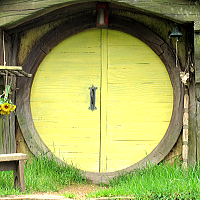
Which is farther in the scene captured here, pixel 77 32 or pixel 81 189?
pixel 77 32

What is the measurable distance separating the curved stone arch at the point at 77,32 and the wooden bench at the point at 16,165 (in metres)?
0.84

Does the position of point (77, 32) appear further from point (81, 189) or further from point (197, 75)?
point (81, 189)

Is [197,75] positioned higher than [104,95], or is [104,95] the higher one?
[197,75]

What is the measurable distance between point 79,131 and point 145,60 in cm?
143

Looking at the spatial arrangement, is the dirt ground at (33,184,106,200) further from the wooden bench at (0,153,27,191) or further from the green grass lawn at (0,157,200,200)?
the wooden bench at (0,153,27,191)

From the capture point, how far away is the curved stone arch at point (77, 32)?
4117 mm

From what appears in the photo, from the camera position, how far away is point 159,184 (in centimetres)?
330

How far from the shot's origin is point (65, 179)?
12.8 feet

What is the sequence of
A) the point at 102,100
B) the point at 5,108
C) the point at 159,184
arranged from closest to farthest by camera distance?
1. the point at 159,184
2. the point at 5,108
3. the point at 102,100

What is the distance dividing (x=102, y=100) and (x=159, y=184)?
1517 millimetres

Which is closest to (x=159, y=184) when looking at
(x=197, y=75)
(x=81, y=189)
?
(x=81, y=189)

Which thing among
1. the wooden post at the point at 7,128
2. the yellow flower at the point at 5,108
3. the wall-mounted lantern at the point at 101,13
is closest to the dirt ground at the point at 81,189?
the wooden post at the point at 7,128

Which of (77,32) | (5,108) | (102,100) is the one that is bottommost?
(5,108)

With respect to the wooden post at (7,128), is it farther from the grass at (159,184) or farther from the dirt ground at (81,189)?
the grass at (159,184)
